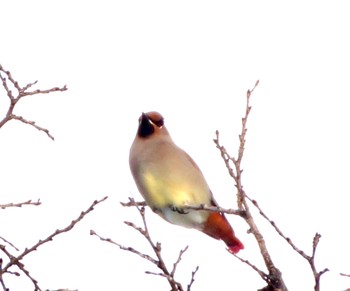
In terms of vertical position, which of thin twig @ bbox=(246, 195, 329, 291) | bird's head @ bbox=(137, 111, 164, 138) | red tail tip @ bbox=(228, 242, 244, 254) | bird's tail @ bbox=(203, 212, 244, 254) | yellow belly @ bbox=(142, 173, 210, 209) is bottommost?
thin twig @ bbox=(246, 195, 329, 291)

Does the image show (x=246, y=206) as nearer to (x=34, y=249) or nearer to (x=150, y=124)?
(x=34, y=249)

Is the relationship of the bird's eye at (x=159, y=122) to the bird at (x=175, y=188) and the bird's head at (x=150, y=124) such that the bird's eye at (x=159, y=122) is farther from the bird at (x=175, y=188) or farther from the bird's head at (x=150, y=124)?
the bird at (x=175, y=188)

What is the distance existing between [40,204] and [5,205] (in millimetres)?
245

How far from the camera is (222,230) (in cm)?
502

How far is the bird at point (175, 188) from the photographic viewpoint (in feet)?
16.6

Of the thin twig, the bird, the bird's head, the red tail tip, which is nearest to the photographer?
the thin twig

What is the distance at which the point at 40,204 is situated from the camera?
337 centimetres

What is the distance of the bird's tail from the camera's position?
491 centimetres

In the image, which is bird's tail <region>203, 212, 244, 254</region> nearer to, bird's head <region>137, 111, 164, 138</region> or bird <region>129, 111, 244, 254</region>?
bird <region>129, 111, 244, 254</region>

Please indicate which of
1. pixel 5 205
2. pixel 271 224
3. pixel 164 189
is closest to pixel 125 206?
pixel 5 205

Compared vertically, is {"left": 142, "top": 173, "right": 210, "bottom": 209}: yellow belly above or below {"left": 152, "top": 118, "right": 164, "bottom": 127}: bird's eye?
below

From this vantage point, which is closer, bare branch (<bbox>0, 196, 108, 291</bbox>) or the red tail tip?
bare branch (<bbox>0, 196, 108, 291</bbox>)

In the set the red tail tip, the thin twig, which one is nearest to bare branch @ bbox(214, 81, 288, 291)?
the thin twig

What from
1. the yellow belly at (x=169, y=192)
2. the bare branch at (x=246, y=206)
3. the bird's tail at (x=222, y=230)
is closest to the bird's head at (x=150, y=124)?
the yellow belly at (x=169, y=192)
